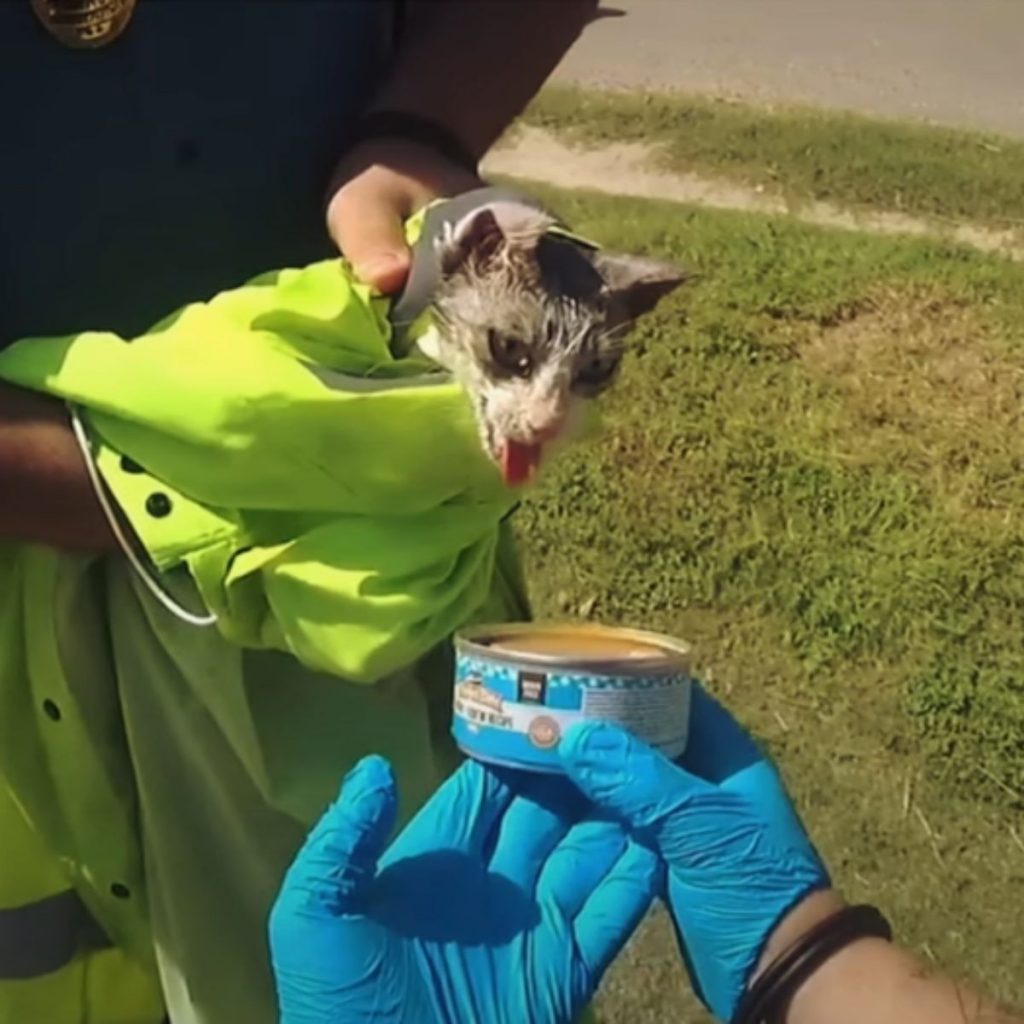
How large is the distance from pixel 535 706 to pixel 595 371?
0.73ft

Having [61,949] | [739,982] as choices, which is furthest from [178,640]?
[739,982]

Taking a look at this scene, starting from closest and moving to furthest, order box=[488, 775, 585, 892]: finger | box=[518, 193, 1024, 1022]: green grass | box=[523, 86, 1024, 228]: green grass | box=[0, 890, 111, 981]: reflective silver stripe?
1. box=[488, 775, 585, 892]: finger
2. box=[0, 890, 111, 981]: reflective silver stripe
3. box=[518, 193, 1024, 1022]: green grass
4. box=[523, 86, 1024, 228]: green grass

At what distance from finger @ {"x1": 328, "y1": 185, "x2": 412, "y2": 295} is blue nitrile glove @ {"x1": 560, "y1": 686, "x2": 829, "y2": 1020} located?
0.95 ft

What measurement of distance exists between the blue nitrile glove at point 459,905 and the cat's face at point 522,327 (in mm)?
206

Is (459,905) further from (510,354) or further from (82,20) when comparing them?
(82,20)

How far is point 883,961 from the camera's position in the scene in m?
1.25

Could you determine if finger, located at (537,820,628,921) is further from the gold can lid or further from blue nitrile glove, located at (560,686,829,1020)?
the gold can lid

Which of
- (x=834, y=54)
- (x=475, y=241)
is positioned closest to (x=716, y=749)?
(x=475, y=241)

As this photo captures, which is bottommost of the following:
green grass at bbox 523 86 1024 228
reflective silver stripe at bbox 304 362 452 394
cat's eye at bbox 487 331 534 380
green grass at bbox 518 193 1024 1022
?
green grass at bbox 523 86 1024 228

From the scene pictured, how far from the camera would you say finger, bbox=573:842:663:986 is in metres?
1.24

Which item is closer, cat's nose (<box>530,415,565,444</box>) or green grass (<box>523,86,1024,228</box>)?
cat's nose (<box>530,415,565,444</box>)

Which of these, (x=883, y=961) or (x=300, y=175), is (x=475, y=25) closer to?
(x=300, y=175)

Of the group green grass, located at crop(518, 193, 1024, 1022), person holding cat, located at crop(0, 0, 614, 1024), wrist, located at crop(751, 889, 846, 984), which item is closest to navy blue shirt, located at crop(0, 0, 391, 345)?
person holding cat, located at crop(0, 0, 614, 1024)

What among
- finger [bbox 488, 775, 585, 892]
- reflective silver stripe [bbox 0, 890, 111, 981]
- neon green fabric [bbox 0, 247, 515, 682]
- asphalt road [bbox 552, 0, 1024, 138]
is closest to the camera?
neon green fabric [bbox 0, 247, 515, 682]
